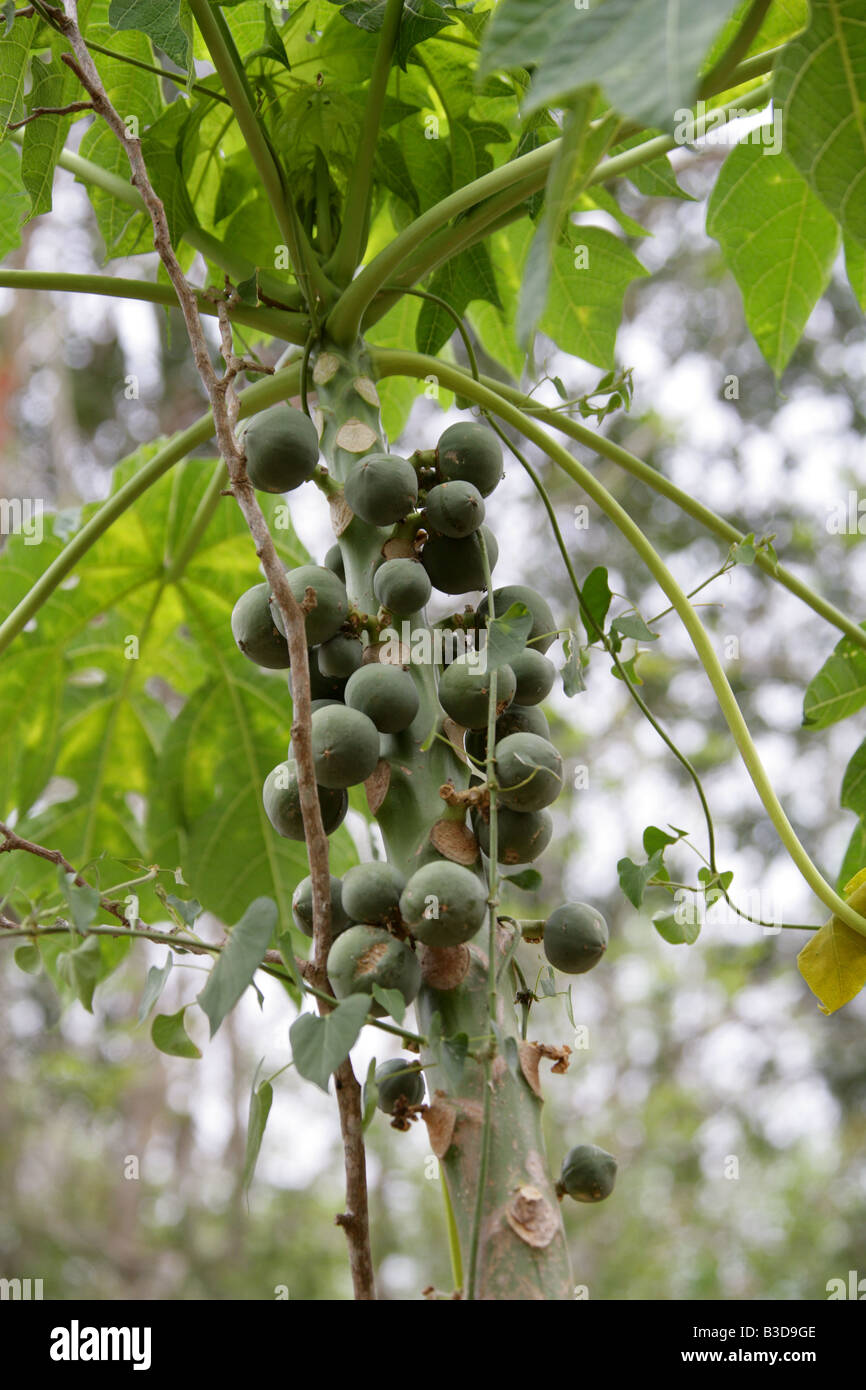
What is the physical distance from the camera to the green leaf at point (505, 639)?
906 mm

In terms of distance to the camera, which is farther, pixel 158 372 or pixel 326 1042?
pixel 158 372

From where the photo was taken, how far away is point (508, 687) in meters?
0.96

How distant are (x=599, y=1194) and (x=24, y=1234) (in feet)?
27.8

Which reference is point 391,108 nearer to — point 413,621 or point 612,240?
point 612,240

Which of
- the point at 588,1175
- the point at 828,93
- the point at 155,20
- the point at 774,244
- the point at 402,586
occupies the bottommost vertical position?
the point at 588,1175

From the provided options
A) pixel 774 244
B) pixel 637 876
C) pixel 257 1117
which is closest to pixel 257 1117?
pixel 257 1117

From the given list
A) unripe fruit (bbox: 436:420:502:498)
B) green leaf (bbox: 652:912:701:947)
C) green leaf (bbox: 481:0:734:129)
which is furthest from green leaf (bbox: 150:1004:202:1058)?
green leaf (bbox: 481:0:734:129)

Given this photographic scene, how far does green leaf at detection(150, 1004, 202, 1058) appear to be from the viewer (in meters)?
0.88

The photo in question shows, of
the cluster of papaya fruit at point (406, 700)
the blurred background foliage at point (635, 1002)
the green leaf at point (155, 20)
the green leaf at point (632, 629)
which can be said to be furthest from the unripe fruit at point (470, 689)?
the blurred background foliage at point (635, 1002)

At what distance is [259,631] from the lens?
3.29ft

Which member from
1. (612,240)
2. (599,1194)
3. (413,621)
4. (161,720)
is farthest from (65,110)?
(161,720)

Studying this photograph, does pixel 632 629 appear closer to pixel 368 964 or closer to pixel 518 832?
pixel 518 832

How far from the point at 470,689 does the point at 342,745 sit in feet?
0.37
